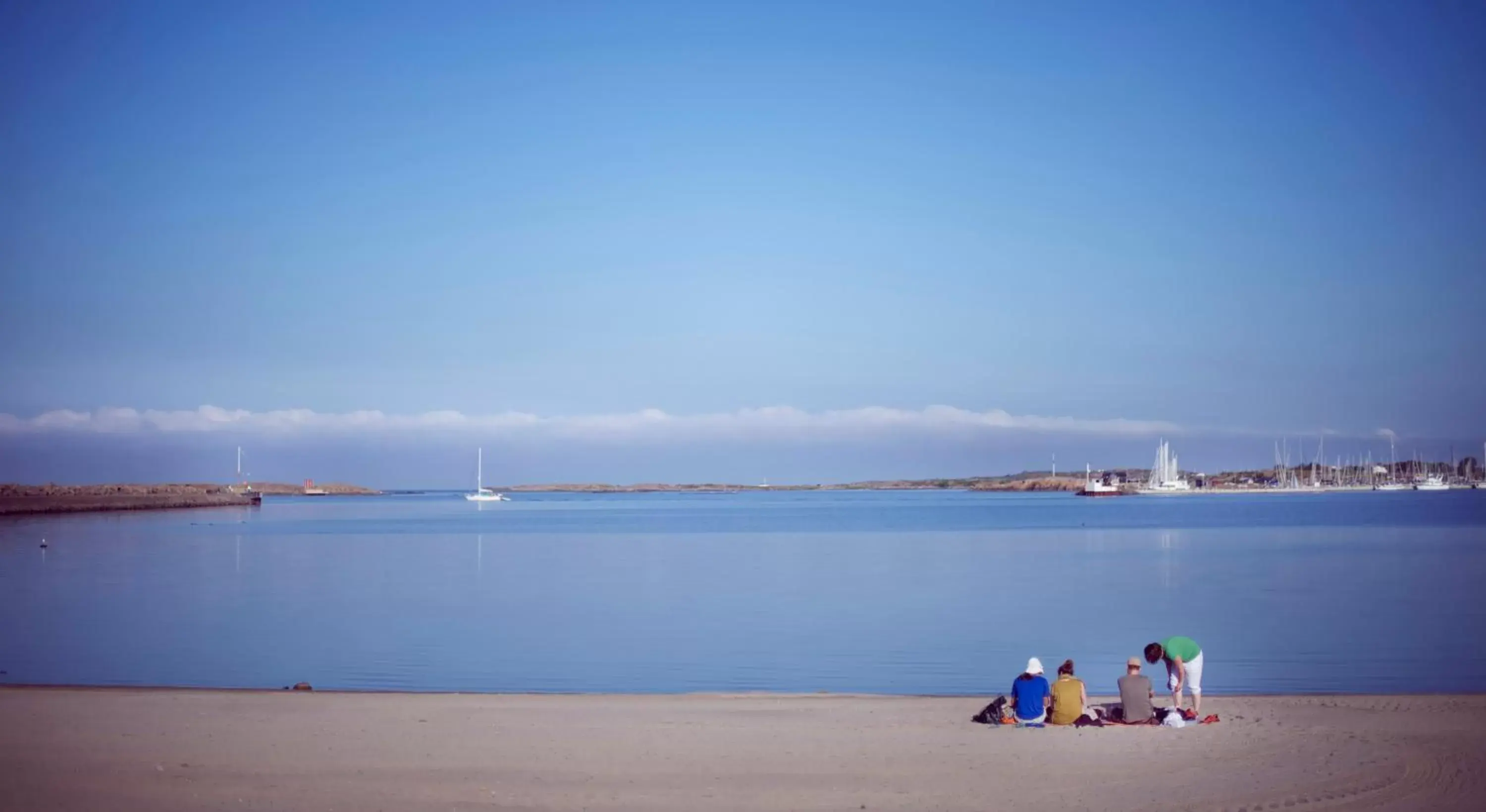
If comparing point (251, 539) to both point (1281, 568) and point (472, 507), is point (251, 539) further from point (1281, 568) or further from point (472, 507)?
point (472, 507)

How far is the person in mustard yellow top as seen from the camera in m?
12.8

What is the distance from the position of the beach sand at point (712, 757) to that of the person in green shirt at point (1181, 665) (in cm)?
50

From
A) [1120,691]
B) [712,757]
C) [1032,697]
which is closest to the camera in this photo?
[712,757]

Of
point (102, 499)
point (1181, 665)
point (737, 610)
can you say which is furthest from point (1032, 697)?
point (102, 499)

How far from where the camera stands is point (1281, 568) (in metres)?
39.8

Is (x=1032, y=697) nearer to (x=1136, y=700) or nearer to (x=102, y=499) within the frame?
(x=1136, y=700)

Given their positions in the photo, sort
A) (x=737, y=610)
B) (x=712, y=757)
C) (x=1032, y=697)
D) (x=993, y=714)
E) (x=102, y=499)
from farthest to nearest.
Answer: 1. (x=102, y=499)
2. (x=737, y=610)
3. (x=993, y=714)
4. (x=1032, y=697)
5. (x=712, y=757)

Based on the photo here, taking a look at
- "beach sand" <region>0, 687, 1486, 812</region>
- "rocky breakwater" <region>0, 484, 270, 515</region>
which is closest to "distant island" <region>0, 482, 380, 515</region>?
"rocky breakwater" <region>0, 484, 270, 515</region>

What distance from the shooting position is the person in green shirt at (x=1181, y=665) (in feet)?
43.5

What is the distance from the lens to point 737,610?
94.8ft

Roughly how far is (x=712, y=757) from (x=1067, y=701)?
3895 mm

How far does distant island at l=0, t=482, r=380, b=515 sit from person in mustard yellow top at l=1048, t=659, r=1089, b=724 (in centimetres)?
9365

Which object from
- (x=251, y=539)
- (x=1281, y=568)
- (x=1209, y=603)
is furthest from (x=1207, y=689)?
(x=251, y=539)

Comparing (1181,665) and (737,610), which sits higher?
(1181,665)
